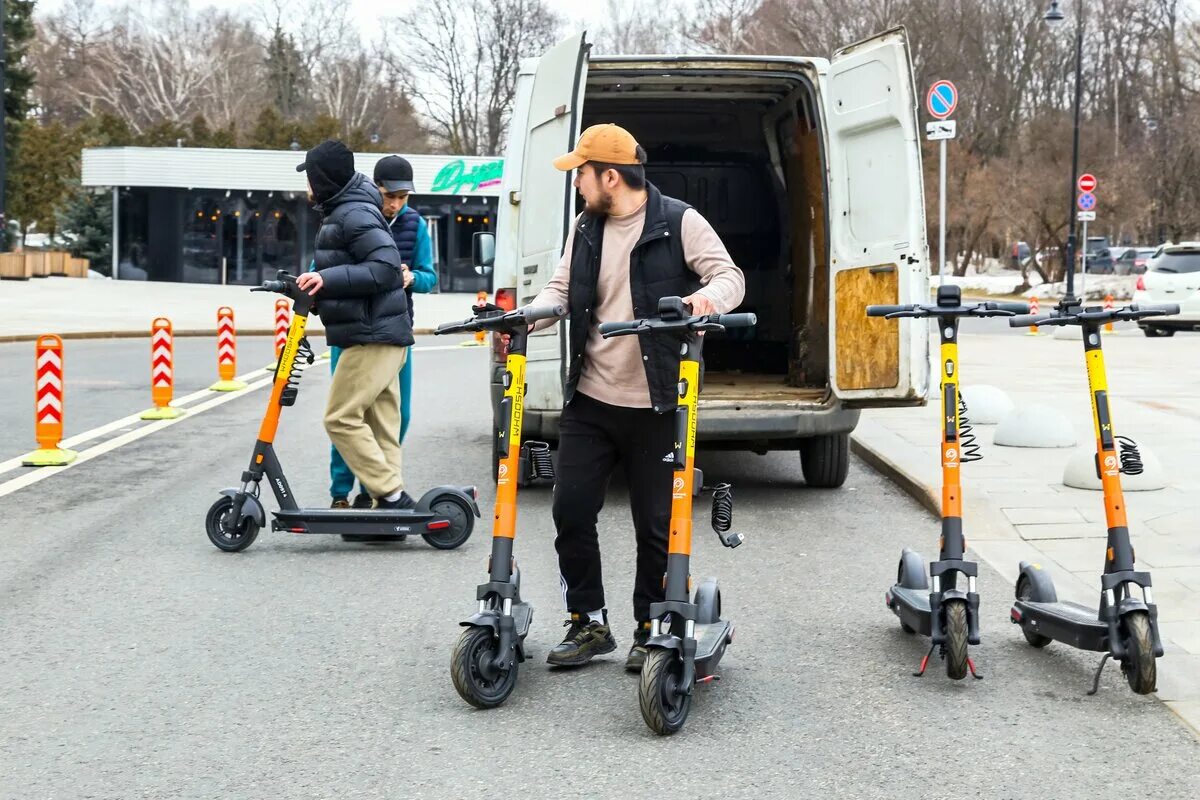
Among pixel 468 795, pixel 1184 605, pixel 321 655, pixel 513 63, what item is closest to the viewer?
pixel 468 795

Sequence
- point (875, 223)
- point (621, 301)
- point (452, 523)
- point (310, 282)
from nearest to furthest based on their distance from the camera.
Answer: point (621, 301)
point (310, 282)
point (452, 523)
point (875, 223)

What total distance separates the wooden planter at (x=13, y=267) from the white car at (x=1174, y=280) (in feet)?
111

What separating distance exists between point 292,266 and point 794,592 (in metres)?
46.8

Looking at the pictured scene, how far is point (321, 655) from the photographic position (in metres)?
5.71

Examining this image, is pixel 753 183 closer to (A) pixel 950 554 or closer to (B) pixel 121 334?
(A) pixel 950 554

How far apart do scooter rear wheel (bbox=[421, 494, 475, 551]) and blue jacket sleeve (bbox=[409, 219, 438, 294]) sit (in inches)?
51.6

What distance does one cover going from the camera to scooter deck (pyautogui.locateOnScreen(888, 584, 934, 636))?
557 cm

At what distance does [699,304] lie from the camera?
492cm

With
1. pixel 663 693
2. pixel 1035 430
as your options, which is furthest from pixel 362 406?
pixel 1035 430

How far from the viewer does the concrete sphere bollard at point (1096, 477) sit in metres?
9.26

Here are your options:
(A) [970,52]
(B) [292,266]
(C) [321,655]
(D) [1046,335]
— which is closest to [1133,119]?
(A) [970,52]

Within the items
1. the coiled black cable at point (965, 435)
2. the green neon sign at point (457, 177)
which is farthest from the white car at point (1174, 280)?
the green neon sign at point (457, 177)

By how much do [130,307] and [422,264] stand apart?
3013cm

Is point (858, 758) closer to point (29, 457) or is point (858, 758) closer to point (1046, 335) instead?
point (29, 457)
